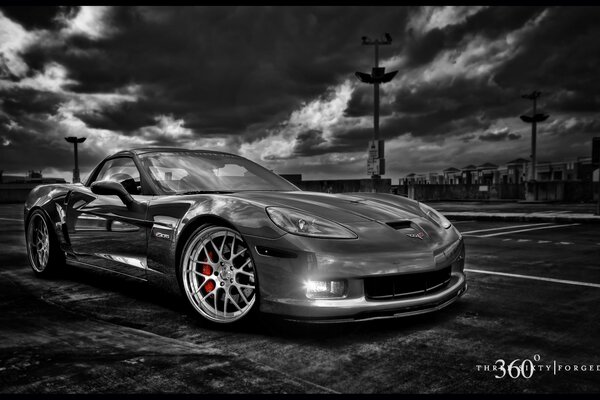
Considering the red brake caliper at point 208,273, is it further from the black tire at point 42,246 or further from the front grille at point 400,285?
the black tire at point 42,246

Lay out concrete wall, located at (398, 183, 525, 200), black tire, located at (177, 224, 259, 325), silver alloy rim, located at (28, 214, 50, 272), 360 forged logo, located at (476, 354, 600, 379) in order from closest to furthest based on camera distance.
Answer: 1. 360 forged logo, located at (476, 354, 600, 379)
2. black tire, located at (177, 224, 259, 325)
3. silver alloy rim, located at (28, 214, 50, 272)
4. concrete wall, located at (398, 183, 525, 200)

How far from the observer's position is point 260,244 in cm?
291

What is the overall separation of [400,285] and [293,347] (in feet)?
2.39

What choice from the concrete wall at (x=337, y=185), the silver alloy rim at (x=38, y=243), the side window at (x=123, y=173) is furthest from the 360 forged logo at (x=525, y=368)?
the concrete wall at (x=337, y=185)

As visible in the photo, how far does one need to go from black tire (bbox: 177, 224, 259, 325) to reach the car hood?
33 centimetres

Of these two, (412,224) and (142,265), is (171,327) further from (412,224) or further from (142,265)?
(412,224)

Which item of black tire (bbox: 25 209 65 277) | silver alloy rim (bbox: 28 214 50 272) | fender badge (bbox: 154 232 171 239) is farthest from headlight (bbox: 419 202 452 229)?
silver alloy rim (bbox: 28 214 50 272)

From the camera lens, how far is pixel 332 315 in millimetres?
2762

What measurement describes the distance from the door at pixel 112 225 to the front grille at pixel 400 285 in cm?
170

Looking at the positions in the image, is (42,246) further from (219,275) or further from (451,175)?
(451,175)

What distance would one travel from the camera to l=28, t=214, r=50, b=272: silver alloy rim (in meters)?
4.83

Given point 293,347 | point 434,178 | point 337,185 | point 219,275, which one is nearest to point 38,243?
point 219,275

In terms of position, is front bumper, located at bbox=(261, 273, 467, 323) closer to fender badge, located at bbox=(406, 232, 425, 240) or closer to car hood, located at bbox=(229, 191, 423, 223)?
fender badge, located at bbox=(406, 232, 425, 240)

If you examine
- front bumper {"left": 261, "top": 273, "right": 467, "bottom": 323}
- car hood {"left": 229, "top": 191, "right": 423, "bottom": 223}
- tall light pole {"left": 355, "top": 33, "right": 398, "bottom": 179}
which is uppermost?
tall light pole {"left": 355, "top": 33, "right": 398, "bottom": 179}
